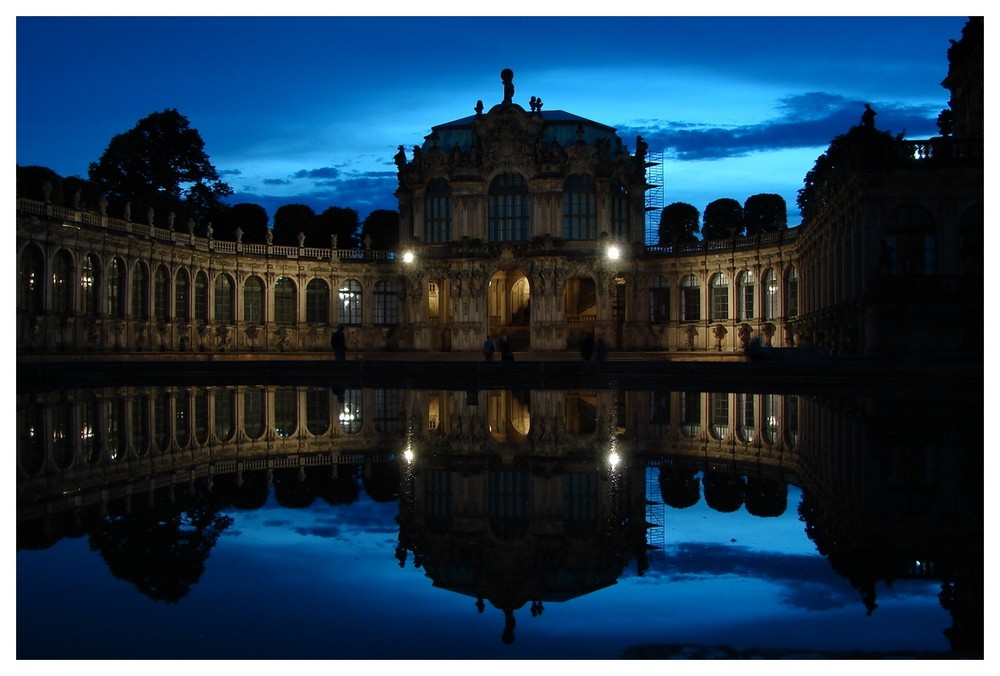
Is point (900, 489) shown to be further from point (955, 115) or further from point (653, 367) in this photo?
point (955, 115)

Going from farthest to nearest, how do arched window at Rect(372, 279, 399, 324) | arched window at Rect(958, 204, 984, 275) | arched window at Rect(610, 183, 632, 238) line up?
arched window at Rect(372, 279, 399, 324) < arched window at Rect(610, 183, 632, 238) < arched window at Rect(958, 204, 984, 275)

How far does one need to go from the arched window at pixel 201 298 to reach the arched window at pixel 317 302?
7.33 m

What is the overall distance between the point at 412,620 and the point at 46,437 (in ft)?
36.0

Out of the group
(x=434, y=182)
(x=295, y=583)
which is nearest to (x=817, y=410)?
(x=295, y=583)

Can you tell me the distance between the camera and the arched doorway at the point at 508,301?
68.0 metres

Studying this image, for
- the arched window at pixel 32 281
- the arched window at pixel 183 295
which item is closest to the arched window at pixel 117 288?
the arched window at pixel 183 295

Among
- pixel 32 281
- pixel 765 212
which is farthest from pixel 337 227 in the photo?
pixel 32 281

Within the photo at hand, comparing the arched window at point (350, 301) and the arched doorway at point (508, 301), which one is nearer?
the arched window at point (350, 301)

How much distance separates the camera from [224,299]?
2307 inches

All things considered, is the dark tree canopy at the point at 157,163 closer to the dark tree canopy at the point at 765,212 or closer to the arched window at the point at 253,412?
the dark tree canopy at the point at 765,212

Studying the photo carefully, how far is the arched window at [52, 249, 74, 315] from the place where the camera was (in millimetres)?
42875

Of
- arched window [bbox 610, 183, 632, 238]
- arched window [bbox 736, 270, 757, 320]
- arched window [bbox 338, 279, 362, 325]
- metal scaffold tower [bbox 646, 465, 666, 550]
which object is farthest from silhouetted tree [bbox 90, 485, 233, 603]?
arched window [bbox 338, 279, 362, 325]

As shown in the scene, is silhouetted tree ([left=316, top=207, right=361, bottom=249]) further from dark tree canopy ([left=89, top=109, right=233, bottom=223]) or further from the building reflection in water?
the building reflection in water

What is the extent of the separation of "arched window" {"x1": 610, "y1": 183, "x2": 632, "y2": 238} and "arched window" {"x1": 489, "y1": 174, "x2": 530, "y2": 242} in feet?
17.6
